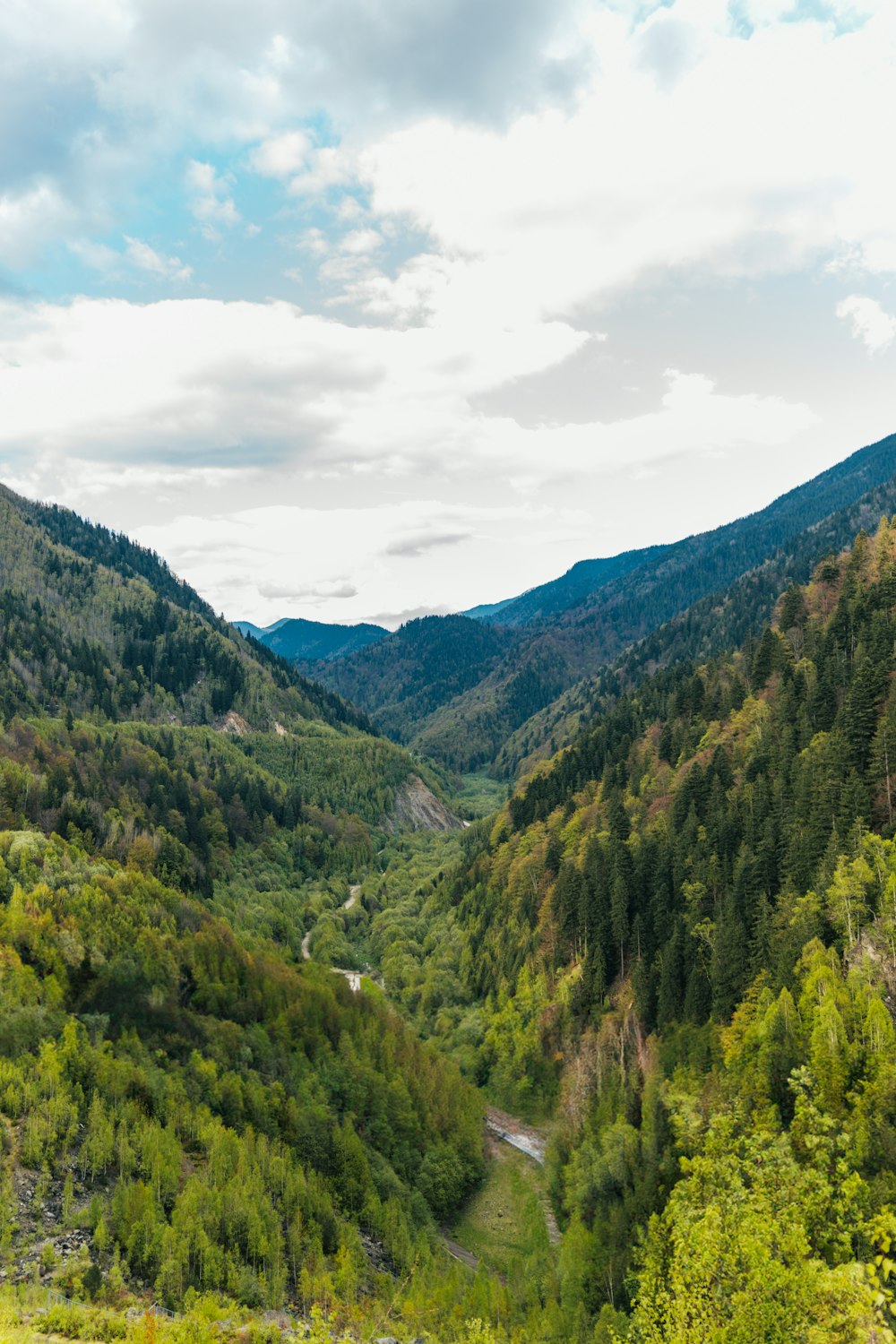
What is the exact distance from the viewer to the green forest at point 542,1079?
166ft

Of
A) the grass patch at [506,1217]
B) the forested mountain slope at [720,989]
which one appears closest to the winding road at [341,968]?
the forested mountain slope at [720,989]

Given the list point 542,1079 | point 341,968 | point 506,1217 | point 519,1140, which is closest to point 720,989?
point 542,1079

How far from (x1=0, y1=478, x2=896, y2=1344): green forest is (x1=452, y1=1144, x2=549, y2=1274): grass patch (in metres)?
0.38

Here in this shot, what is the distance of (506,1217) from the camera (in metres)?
85.2

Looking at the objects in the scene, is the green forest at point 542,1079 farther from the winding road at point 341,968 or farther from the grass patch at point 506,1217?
the winding road at point 341,968

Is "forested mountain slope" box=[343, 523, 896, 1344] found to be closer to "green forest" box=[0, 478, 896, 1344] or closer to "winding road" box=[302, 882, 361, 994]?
"green forest" box=[0, 478, 896, 1344]

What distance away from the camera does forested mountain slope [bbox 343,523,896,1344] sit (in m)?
44.9

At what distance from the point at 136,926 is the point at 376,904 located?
333ft

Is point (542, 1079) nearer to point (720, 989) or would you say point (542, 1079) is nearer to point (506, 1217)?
point (506, 1217)

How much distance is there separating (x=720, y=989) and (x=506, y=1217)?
3652cm

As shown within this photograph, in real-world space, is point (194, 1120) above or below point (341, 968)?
above

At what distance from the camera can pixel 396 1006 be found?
133375mm

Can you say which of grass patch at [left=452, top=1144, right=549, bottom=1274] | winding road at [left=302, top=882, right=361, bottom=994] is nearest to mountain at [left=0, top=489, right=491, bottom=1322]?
grass patch at [left=452, top=1144, right=549, bottom=1274]

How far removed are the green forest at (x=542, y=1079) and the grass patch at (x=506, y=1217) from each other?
38 cm
